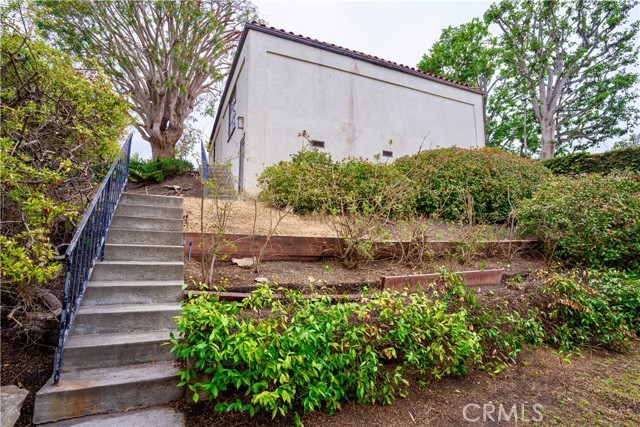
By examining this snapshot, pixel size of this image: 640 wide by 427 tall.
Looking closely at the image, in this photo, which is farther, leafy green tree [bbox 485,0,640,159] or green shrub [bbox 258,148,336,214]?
leafy green tree [bbox 485,0,640,159]

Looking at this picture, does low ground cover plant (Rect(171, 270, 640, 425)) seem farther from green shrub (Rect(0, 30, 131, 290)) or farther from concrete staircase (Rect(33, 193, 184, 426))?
green shrub (Rect(0, 30, 131, 290))

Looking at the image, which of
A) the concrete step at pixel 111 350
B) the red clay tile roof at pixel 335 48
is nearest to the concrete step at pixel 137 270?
the concrete step at pixel 111 350

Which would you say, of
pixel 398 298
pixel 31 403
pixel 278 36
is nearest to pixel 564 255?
pixel 398 298

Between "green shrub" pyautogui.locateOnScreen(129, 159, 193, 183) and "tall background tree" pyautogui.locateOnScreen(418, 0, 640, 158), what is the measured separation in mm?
18287

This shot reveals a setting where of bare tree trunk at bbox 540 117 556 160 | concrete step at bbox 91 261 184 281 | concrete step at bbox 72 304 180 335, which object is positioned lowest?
concrete step at bbox 72 304 180 335

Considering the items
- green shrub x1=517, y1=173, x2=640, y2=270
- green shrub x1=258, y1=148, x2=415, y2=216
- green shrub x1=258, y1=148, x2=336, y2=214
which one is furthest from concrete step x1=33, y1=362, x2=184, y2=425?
green shrub x1=517, y1=173, x2=640, y2=270

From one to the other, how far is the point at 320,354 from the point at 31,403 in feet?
7.17

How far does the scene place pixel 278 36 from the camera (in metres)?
8.55

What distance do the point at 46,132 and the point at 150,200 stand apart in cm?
148

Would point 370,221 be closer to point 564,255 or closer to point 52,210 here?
point 52,210

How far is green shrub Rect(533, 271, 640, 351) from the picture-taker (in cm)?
339

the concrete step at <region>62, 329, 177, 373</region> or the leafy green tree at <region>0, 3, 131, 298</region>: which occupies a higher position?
the leafy green tree at <region>0, 3, 131, 298</region>

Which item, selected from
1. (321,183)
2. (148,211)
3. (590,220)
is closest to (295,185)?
(321,183)

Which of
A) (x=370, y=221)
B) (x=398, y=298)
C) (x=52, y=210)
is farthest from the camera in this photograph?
(x=370, y=221)
